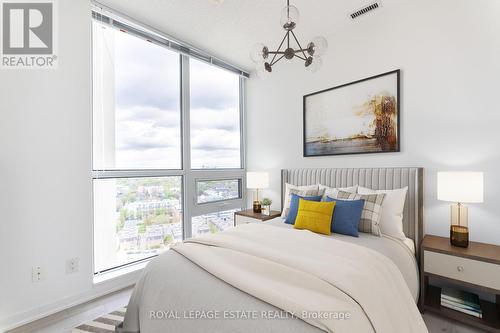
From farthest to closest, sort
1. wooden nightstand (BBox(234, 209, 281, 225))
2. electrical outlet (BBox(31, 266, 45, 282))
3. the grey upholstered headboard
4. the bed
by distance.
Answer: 1. wooden nightstand (BBox(234, 209, 281, 225))
2. the grey upholstered headboard
3. electrical outlet (BBox(31, 266, 45, 282))
4. the bed

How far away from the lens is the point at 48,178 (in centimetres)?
203

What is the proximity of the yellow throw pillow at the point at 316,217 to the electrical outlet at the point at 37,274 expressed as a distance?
2.28 meters

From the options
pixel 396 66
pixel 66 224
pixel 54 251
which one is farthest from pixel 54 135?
pixel 396 66

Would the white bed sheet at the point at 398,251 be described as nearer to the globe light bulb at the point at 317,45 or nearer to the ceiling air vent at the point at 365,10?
the globe light bulb at the point at 317,45

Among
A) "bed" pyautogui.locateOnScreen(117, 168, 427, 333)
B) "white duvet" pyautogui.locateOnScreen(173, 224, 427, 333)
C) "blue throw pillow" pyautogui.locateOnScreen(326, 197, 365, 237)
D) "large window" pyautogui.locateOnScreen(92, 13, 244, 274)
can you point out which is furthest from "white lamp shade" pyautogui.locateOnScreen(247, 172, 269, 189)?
"white duvet" pyautogui.locateOnScreen(173, 224, 427, 333)

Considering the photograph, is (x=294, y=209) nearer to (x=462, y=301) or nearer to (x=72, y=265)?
(x=462, y=301)

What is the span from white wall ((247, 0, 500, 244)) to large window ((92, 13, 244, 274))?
180cm

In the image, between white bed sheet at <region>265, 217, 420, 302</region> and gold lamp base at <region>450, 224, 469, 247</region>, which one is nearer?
white bed sheet at <region>265, 217, 420, 302</region>

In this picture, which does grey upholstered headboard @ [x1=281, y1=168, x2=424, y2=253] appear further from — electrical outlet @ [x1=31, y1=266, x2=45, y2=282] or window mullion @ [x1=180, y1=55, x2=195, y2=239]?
electrical outlet @ [x1=31, y1=266, x2=45, y2=282]

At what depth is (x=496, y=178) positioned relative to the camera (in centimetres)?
193

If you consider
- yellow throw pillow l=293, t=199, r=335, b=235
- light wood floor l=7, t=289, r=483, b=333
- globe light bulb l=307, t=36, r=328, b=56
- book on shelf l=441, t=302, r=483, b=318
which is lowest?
light wood floor l=7, t=289, r=483, b=333

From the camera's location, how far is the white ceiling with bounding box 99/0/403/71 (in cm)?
238

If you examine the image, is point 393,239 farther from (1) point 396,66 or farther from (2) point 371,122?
(1) point 396,66

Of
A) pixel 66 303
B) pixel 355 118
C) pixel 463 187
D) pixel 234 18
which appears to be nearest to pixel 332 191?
pixel 355 118
